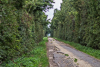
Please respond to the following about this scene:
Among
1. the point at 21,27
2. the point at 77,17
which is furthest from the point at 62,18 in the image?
the point at 21,27

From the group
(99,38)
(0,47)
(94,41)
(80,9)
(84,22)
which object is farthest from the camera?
(80,9)

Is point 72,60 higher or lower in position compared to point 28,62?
lower

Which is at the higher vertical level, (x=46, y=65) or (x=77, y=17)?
(x=77, y=17)

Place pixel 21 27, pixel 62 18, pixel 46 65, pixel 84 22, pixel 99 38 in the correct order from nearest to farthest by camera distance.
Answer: pixel 46 65 → pixel 21 27 → pixel 99 38 → pixel 84 22 → pixel 62 18

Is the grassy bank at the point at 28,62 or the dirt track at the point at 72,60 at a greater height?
the grassy bank at the point at 28,62

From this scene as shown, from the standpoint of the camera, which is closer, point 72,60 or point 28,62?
point 28,62

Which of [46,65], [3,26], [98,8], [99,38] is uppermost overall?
[98,8]

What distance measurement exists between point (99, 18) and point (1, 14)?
9598 millimetres

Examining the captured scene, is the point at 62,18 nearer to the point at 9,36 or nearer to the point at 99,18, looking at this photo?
the point at 99,18

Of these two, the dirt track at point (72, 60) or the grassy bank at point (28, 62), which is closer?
the grassy bank at point (28, 62)

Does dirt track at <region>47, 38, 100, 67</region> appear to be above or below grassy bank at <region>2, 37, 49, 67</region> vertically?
below

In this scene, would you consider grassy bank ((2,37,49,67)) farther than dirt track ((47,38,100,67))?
No

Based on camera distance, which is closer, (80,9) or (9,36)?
(9,36)

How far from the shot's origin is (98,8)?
10.8m
